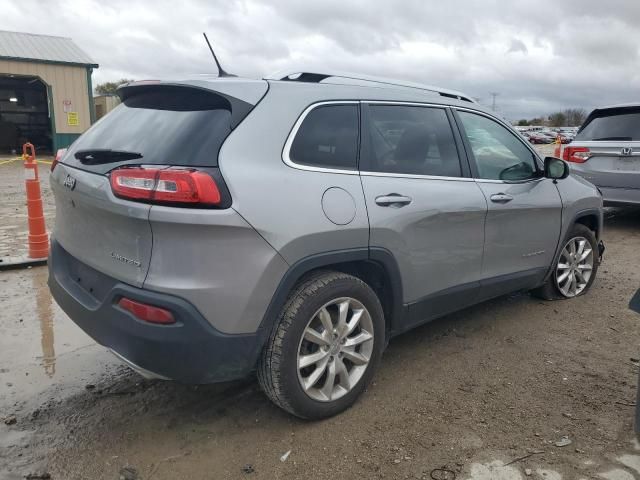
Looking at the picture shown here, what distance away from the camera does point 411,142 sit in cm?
335

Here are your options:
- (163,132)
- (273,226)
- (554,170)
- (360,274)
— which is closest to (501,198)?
(554,170)

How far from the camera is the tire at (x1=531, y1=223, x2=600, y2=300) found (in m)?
4.76

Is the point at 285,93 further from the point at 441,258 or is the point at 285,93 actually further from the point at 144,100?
the point at 441,258

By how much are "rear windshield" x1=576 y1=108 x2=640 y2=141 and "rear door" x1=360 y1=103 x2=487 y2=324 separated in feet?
16.1

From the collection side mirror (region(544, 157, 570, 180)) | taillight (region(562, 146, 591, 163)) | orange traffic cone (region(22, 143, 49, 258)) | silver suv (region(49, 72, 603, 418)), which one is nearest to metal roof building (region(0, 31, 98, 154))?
orange traffic cone (region(22, 143, 49, 258))

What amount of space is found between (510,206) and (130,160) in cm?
261

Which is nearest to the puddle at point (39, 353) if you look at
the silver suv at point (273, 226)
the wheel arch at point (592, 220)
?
the silver suv at point (273, 226)

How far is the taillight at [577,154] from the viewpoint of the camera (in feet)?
25.4

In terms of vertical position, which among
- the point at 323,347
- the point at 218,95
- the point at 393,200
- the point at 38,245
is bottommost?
the point at 38,245

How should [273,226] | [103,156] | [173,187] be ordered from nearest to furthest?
[173,187]
[273,226]
[103,156]

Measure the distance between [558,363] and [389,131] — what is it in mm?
1986

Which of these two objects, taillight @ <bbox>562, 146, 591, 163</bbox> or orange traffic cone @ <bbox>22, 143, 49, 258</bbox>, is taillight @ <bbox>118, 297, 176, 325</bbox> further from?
taillight @ <bbox>562, 146, 591, 163</bbox>

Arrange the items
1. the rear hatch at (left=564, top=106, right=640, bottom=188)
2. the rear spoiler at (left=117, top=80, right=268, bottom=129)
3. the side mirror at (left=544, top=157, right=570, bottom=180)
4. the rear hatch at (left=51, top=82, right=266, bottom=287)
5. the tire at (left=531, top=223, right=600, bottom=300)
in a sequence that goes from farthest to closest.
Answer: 1. the rear hatch at (left=564, top=106, right=640, bottom=188)
2. the tire at (left=531, top=223, right=600, bottom=300)
3. the side mirror at (left=544, top=157, right=570, bottom=180)
4. the rear spoiler at (left=117, top=80, right=268, bottom=129)
5. the rear hatch at (left=51, top=82, right=266, bottom=287)

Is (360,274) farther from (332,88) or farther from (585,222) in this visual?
(585,222)
